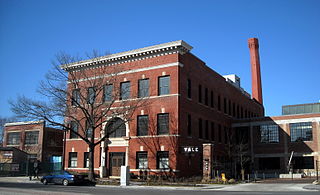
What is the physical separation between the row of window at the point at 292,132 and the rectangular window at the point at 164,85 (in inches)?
802

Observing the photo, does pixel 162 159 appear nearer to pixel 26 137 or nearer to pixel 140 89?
pixel 140 89

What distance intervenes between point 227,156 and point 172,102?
17.1 meters

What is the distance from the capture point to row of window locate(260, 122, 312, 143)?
46.4m

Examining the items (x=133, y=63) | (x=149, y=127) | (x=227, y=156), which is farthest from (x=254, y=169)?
(x=133, y=63)

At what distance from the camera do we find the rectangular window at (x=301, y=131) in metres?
46.2

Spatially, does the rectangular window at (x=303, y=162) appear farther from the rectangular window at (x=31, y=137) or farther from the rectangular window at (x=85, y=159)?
the rectangular window at (x=31, y=137)

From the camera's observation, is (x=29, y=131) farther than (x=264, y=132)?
Yes

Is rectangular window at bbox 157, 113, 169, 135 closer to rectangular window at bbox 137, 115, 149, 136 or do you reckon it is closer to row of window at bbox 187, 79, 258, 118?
rectangular window at bbox 137, 115, 149, 136

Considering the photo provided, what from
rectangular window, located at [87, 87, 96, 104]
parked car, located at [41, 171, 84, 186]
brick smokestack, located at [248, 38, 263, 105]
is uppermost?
brick smokestack, located at [248, 38, 263, 105]

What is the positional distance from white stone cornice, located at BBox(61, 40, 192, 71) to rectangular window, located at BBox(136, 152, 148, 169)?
1126 centimetres

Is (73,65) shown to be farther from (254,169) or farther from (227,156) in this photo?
(254,169)

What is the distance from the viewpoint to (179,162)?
3494cm

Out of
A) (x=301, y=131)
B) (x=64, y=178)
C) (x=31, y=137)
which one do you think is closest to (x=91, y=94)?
(x=64, y=178)

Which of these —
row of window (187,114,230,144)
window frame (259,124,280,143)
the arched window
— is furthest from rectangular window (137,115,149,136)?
window frame (259,124,280,143)
